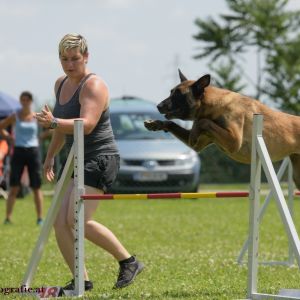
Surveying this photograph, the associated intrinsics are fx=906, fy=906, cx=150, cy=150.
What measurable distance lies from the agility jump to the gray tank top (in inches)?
12.7

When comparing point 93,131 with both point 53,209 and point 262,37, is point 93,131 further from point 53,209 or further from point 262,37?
point 262,37

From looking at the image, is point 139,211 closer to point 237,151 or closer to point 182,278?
point 182,278

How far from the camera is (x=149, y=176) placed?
17672mm

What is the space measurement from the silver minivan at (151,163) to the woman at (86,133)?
11035mm

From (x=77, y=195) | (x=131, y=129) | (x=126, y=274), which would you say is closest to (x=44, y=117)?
(x=77, y=195)

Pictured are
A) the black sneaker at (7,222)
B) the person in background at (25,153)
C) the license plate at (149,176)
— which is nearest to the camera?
the person in background at (25,153)

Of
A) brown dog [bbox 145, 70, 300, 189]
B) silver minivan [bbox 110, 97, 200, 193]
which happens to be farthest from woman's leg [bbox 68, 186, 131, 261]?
silver minivan [bbox 110, 97, 200, 193]

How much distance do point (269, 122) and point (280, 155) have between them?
0.85ft

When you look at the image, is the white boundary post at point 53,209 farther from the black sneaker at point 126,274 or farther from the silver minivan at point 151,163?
the silver minivan at point 151,163

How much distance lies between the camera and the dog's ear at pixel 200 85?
6270mm

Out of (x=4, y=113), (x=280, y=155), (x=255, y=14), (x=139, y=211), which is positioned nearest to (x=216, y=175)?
(x=4, y=113)

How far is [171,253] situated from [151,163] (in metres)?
8.15

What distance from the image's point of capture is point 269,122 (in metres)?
6.35

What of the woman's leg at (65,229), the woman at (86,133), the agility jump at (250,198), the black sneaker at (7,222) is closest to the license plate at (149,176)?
the black sneaker at (7,222)
